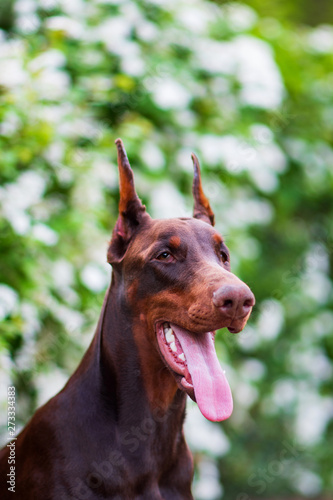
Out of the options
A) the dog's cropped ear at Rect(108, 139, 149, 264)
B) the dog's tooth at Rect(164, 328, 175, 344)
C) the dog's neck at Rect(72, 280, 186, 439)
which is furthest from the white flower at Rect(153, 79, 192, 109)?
the dog's tooth at Rect(164, 328, 175, 344)

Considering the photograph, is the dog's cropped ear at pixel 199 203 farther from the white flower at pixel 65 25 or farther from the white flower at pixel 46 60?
the white flower at pixel 65 25

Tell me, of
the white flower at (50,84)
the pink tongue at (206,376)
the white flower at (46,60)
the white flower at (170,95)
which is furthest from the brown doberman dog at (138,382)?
the white flower at (170,95)

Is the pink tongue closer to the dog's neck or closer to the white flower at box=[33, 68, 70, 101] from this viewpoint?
the dog's neck

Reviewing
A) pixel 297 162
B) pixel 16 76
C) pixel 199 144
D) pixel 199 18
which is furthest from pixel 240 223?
pixel 16 76

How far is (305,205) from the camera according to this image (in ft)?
21.9

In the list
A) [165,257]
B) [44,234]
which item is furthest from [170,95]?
[165,257]

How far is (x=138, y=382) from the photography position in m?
2.55

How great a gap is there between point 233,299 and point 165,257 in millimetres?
431

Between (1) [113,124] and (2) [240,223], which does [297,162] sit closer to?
(2) [240,223]

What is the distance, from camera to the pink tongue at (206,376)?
2.22 meters

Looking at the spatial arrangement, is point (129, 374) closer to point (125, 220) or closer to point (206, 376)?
point (206, 376)

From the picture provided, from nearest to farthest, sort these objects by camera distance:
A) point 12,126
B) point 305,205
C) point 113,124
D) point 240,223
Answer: point 12,126, point 113,124, point 240,223, point 305,205

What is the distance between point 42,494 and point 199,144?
9.61 feet

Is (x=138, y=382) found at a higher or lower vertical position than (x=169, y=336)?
lower
